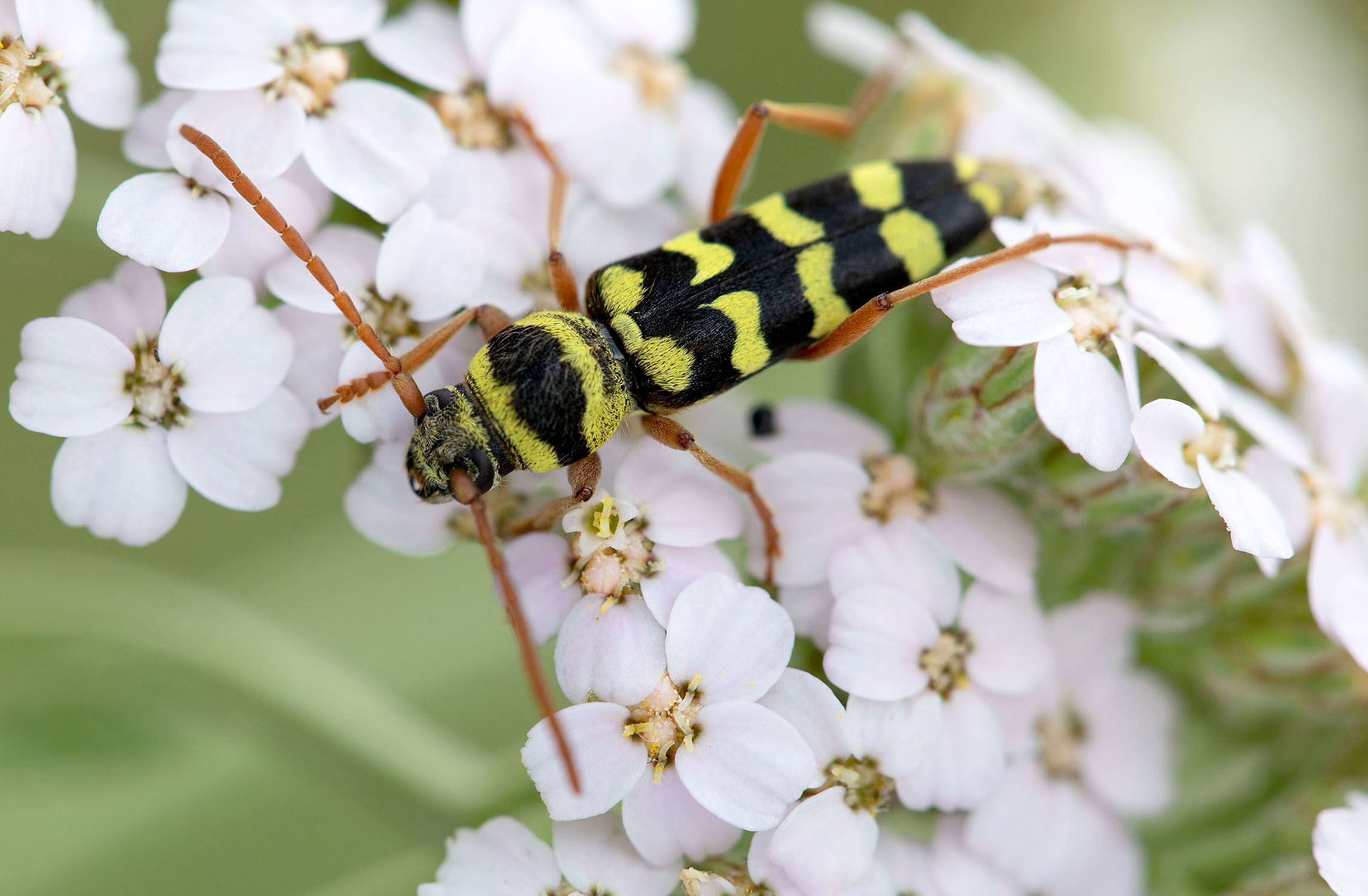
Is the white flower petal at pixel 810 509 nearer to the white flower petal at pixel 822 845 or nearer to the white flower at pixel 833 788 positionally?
the white flower at pixel 833 788

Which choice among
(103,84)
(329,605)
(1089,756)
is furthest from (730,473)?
(329,605)

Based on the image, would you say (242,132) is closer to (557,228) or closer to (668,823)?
(557,228)

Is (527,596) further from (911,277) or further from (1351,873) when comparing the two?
(1351,873)

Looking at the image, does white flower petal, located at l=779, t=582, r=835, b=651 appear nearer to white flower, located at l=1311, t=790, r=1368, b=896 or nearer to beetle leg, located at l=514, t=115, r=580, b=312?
beetle leg, located at l=514, t=115, r=580, b=312

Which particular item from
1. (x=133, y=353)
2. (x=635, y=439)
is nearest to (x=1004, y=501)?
(x=635, y=439)

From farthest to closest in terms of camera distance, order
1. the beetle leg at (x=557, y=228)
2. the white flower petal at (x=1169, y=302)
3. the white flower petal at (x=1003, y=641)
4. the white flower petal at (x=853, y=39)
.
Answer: the white flower petal at (x=853, y=39), the beetle leg at (x=557, y=228), the white flower petal at (x=1169, y=302), the white flower petal at (x=1003, y=641)

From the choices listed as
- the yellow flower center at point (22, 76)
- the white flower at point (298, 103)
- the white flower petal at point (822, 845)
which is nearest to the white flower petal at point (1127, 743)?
the white flower petal at point (822, 845)
